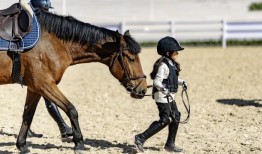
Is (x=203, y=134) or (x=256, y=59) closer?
(x=203, y=134)

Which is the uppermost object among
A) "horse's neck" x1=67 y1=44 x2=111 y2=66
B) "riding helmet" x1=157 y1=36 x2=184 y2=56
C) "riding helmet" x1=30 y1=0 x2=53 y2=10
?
"riding helmet" x1=30 y1=0 x2=53 y2=10

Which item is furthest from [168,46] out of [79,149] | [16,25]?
[16,25]

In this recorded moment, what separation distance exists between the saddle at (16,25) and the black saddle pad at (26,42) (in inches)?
1.5

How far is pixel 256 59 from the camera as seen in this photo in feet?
58.0

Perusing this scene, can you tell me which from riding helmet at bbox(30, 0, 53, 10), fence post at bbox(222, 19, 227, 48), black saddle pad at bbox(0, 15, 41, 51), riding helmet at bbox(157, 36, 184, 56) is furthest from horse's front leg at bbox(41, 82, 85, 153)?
fence post at bbox(222, 19, 227, 48)

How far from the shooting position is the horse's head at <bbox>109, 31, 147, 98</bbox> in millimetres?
6895

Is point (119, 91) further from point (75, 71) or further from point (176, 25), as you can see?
point (176, 25)

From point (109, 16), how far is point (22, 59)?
29.3 meters

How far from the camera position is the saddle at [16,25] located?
6.73 m

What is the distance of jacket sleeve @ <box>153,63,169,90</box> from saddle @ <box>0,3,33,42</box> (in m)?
1.49

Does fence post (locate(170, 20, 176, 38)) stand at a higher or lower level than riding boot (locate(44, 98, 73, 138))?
higher

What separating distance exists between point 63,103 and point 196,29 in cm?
1840

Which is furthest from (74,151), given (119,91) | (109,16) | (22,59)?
(109,16)

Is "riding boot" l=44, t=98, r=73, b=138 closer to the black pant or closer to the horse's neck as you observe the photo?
the horse's neck
